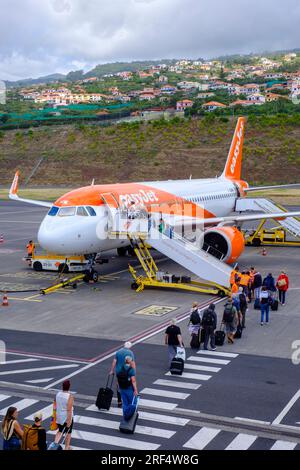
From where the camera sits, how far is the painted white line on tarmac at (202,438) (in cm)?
1325

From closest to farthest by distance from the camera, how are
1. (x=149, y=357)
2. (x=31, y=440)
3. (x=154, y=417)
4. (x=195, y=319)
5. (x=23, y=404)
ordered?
(x=31, y=440) → (x=154, y=417) → (x=23, y=404) → (x=149, y=357) → (x=195, y=319)

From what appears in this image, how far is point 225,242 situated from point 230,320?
12503 mm

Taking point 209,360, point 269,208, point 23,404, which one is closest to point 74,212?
point 209,360

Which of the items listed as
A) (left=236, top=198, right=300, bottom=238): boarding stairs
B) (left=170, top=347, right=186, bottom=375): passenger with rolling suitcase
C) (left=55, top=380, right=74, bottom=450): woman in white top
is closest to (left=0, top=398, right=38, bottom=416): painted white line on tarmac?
(left=55, top=380, right=74, bottom=450): woman in white top

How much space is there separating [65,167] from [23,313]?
288ft

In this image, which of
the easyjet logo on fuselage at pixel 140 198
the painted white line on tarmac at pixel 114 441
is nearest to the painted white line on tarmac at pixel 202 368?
the painted white line on tarmac at pixel 114 441

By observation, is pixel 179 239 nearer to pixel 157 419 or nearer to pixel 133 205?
pixel 133 205

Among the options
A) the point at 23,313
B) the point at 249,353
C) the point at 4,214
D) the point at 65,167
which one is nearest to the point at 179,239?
the point at 23,313

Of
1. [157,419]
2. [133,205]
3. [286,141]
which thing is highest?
[286,141]

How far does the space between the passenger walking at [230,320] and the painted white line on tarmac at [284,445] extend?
287 inches

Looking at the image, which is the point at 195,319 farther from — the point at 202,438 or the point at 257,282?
the point at 257,282

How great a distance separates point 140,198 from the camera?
109 feet

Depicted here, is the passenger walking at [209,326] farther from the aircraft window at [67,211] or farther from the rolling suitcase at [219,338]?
the aircraft window at [67,211]

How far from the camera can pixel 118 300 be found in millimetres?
27109
